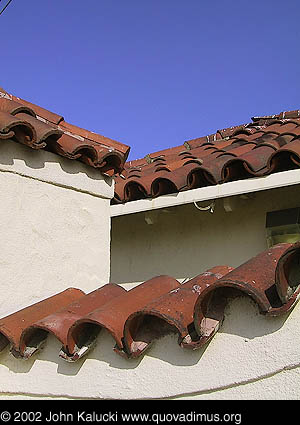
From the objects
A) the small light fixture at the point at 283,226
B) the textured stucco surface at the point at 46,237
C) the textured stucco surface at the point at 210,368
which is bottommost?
the textured stucco surface at the point at 210,368

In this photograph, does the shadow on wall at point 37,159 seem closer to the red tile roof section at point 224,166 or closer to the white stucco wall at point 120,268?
the white stucco wall at point 120,268

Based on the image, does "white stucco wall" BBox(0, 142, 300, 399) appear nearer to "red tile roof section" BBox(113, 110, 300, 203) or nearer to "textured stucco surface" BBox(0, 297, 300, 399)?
"textured stucco surface" BBox(0, 297, 300, 399)

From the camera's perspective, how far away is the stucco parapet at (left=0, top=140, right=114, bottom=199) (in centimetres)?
287

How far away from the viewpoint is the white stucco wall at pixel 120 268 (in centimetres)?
176

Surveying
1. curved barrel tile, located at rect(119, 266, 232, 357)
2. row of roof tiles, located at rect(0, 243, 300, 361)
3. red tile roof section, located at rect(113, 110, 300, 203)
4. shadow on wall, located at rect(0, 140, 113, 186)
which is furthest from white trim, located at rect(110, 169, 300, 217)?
curved barrel tile, located at rect(119, 266, 232, 357)

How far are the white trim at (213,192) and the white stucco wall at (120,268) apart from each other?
0.50 meters

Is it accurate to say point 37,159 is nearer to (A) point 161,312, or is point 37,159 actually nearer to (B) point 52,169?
(B) point 52,169

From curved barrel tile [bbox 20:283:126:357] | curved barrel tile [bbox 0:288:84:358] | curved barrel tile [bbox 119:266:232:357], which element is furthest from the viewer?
curved barrel tile [bbox 0:288:84:358]

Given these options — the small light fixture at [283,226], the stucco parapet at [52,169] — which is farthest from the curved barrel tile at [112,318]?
the small light fixture at [283,226]

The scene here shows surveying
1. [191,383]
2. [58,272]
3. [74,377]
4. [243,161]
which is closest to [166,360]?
[191,383]

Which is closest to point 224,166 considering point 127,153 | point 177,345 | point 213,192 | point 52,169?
point 213,192

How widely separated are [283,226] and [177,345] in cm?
219

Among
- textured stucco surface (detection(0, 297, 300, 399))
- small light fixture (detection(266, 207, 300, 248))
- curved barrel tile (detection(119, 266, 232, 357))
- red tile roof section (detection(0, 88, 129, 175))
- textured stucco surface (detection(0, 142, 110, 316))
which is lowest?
textured stucco surface (detection(0, 297, 300, 399))

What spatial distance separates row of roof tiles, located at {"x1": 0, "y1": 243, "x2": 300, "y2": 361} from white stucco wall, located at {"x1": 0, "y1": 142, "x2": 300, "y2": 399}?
0.18ft
